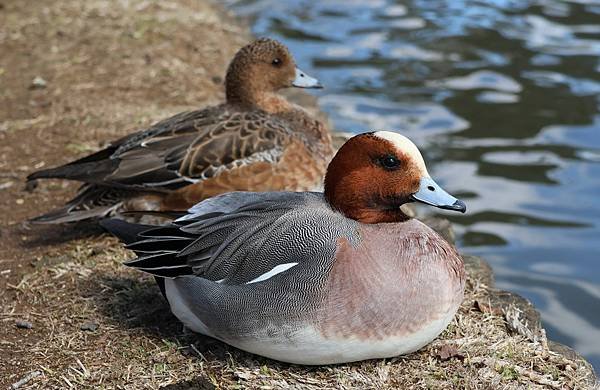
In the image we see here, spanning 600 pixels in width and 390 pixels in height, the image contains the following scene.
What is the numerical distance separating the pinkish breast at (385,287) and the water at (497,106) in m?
1.88

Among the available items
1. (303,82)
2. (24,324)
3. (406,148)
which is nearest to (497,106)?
(303,82)

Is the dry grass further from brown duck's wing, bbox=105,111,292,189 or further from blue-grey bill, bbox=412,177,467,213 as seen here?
brown duck's wing, bbox=105,111,292,189

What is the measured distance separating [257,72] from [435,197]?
89.6 inches

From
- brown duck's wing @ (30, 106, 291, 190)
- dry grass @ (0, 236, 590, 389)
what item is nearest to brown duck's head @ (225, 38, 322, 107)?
brown duck's wing @ (30, 106, 291, 190)

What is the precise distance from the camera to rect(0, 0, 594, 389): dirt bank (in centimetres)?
354

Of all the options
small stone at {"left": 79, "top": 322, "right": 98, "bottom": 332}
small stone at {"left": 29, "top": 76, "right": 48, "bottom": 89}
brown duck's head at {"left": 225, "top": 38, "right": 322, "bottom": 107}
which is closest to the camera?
small stone at {"left": 79, "top": 322, "right": 98, "bottom": 332}

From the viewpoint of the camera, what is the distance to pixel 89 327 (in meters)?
3.92

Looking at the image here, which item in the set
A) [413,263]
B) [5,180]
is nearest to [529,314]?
[413,263]

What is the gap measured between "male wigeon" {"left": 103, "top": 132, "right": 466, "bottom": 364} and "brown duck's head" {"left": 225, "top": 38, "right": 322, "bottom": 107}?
74.3 inches

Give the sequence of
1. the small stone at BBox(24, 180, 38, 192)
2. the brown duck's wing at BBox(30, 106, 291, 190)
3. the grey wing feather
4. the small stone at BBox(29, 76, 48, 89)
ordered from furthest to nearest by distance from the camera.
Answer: the small stone at BBox(29, 76, 48, 89) < the small stone at BBox(24, 180, 38, 192) < the brown duck's wing at BBox(30, 106, 291, 190) < the grey wing feather

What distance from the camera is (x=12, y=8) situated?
9234 mm

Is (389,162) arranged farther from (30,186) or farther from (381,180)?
(30,186)

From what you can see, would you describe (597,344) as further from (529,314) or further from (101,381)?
(101,381)

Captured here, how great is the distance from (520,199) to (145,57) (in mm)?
3421
